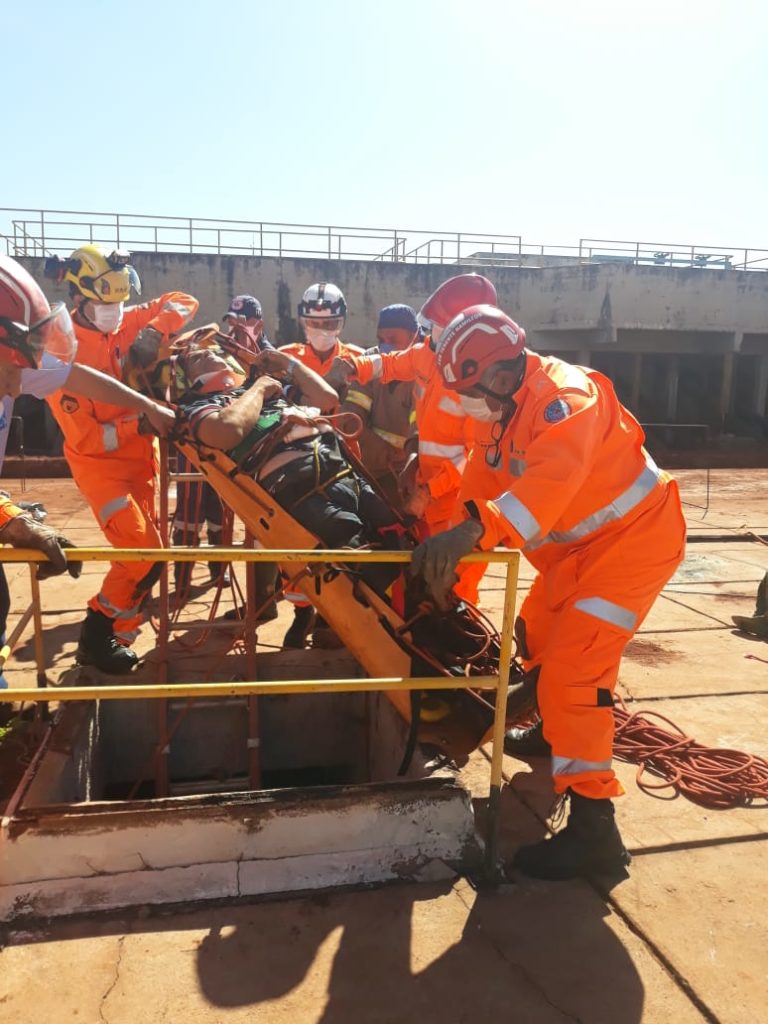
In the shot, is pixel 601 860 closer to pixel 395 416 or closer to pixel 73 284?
pixel 395 416

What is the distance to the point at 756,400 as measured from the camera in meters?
23.3

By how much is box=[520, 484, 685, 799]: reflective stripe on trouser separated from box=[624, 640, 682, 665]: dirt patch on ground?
2128mm

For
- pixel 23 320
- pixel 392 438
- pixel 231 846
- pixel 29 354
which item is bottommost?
Result: pixel 231 846

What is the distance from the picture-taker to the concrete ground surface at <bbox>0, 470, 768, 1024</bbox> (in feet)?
6.52

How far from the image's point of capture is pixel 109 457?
4203 mm

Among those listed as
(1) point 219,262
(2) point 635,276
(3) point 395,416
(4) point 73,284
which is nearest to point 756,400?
(2) point 635,276

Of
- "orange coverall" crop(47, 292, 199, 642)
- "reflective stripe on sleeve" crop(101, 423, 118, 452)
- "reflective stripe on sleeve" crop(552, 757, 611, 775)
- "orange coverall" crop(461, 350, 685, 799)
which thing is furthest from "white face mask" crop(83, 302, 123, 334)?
"reflective stripe on sleeve" crop(552, 757, 611, 775)

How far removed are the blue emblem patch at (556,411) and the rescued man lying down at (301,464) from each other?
2.65 feet

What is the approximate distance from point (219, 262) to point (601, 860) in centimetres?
1731

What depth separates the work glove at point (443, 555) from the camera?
2.26 metres

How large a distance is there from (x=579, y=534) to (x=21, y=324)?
6.46 ft

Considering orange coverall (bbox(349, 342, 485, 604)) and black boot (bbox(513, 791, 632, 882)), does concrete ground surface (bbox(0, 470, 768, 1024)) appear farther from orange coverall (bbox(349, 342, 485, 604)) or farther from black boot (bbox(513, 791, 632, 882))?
orange coverall (bbox(349, 342, 485, 604))

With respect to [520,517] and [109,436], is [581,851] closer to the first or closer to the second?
[520,517]

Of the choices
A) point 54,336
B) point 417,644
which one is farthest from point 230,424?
point 417,644
